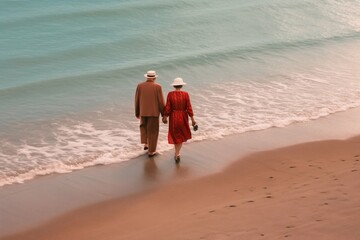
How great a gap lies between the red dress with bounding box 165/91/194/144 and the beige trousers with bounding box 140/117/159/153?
306mm

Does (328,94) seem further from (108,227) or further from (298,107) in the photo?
(108,227)

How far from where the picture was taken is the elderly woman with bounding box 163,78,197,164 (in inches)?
408

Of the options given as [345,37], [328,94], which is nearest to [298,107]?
[328,94]

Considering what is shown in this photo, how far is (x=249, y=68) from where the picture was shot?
55.6 feet

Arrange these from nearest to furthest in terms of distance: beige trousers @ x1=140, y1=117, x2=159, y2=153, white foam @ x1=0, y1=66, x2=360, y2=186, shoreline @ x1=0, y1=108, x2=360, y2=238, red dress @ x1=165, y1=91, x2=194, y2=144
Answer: shoreline @ x1=0, y1=108, x2=360, y2=238
red dress @ x1=165, y1=91, x2=194, y2=144
beige trousers @ x1=140, y1=117, x2=159, y2=153
white foam @ x1=0, y1=66, x2=360, y2=186

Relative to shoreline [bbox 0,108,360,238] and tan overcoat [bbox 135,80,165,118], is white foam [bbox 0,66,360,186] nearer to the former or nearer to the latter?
shoreline [bbox 0,108,360,238]

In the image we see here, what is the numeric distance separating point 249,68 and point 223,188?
7860 millimetres

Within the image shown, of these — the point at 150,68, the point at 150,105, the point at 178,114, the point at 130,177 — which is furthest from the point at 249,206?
the point at 150,68

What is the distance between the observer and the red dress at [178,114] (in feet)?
34.0

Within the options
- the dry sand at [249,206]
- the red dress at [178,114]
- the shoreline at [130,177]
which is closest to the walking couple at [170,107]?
the red dress at [178,114]

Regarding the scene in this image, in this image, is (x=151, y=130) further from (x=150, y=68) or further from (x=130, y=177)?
(x=150, y=68)

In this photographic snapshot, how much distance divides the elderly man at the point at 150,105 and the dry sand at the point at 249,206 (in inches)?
49.8

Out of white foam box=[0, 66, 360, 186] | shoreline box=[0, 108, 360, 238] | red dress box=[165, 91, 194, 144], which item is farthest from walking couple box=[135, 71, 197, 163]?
white foam box=[0, 66, 360, 186]

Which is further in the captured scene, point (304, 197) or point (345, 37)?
point (345, 37)
